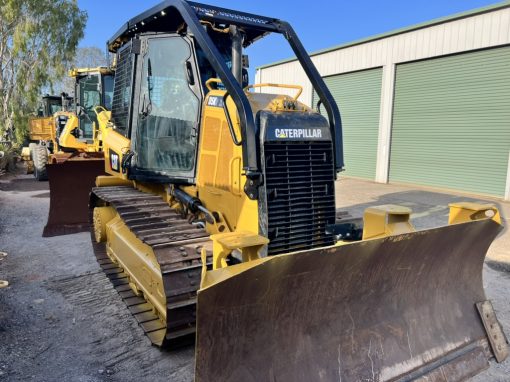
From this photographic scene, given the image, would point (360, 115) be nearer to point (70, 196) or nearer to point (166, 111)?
point (70, 196)

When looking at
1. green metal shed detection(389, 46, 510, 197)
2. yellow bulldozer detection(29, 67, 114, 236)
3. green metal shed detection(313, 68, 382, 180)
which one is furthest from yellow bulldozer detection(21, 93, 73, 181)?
green metal shed detection(389, 46, 510, 197)

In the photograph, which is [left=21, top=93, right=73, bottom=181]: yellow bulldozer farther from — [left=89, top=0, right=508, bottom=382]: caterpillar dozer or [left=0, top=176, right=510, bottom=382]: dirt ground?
[left=89, top=0, right=508, bottom=382]: caterpillar dozer

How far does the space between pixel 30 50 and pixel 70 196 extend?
71.3ft

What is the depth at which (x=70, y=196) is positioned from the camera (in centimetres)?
646

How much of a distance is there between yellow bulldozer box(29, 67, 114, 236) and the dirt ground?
1.08 ft

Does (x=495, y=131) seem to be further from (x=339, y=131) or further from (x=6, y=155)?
(x=6, y=155)

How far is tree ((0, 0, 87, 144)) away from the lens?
22.5m

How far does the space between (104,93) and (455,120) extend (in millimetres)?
8926

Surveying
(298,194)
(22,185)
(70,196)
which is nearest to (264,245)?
(298,194)

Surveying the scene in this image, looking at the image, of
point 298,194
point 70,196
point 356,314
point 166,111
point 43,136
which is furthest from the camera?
point 43,136

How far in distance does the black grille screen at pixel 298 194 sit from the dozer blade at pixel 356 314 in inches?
29.2

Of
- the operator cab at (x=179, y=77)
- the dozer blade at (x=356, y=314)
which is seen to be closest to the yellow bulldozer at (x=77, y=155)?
the operator cab at (x=179, y=77)

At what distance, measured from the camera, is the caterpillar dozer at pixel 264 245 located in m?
2.28

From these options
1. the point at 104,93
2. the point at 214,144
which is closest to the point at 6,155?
the point at 104,93
